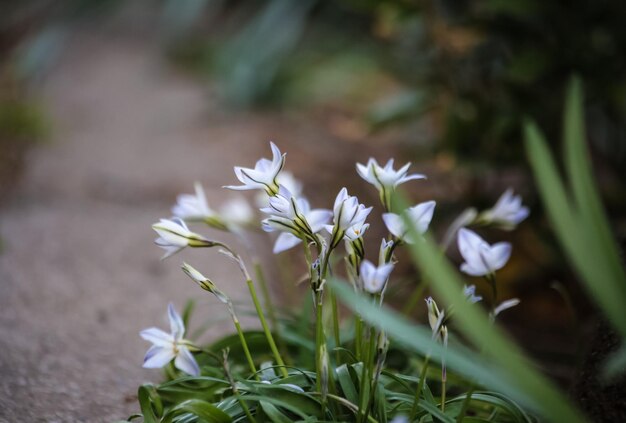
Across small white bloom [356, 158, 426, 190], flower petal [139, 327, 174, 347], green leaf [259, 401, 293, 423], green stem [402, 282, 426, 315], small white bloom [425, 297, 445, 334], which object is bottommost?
green stem [402, 282, 426, 315]

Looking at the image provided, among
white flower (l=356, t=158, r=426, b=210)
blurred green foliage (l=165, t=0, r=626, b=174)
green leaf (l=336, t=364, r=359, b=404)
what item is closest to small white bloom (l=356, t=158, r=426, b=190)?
white flower (l=356, t=158, r=426, b=210)

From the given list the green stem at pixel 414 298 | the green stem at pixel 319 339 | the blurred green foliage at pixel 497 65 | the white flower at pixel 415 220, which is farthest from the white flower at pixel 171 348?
the blurred green foliage at pixel 497 65

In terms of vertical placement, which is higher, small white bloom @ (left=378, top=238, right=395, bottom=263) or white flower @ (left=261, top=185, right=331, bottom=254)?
white flower @ (left=261, top=185, right=331, bottom=254)

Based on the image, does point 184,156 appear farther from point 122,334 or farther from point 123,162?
point 122,334

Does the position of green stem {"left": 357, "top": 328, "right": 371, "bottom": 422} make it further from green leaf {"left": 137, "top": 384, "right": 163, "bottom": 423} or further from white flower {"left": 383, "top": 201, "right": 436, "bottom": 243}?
green leaf {"left": 137, "top": 384, "right": 163, "bottom": 423}

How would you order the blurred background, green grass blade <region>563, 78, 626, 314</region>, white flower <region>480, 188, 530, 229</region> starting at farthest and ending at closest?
the blurred background < white flower <region>480, 188, 530, 229</region> < green grass blade <region>563, 78, 626, 314</region>

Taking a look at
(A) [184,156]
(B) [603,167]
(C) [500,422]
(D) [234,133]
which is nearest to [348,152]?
(D) [234,133]

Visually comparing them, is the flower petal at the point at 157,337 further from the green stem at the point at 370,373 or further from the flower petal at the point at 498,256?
the flower petal at the point at 498,256

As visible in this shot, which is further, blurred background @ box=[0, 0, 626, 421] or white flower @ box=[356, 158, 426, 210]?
blurred background @ box=[0, 0, 626, 421]

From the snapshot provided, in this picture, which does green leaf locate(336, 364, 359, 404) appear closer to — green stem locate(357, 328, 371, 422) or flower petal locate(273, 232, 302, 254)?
green stem locate(357, 328, 371, 422)

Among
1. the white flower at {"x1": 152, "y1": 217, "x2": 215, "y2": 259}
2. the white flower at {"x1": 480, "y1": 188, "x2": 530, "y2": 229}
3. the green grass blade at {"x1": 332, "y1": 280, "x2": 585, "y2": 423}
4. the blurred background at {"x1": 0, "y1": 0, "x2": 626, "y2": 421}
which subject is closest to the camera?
the green grass blade at {"x1": 332, "y1": 280, "x2": 585, "y2": 423}
